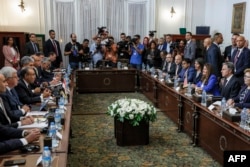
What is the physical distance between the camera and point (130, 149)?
424 centimetres

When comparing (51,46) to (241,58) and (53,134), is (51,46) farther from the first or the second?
(53,134)

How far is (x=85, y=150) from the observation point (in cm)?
421

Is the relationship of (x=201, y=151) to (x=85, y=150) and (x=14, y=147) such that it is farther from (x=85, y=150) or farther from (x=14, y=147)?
(x=14, y=147)

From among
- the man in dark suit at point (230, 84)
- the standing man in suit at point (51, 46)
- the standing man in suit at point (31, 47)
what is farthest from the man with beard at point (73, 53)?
the man in dark suit at point (230, 84)

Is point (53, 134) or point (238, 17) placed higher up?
point (238, 17)

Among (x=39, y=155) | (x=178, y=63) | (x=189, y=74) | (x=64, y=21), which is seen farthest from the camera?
(x=64, y=21)

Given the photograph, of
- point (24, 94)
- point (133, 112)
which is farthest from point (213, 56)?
point (24, 94)

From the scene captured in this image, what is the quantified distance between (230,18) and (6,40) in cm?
668

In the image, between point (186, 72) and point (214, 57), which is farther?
point (214, 57)

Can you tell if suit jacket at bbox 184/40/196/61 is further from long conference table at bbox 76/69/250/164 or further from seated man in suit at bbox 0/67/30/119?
seated man in suit at bbox 0/67/30/119

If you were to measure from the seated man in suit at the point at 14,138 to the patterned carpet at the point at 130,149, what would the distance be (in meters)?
1.23

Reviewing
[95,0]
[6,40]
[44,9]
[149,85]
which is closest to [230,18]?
[149,85]

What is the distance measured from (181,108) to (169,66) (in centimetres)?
248

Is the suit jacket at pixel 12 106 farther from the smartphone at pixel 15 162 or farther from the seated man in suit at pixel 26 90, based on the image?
the smartphone at pixel 15 162
